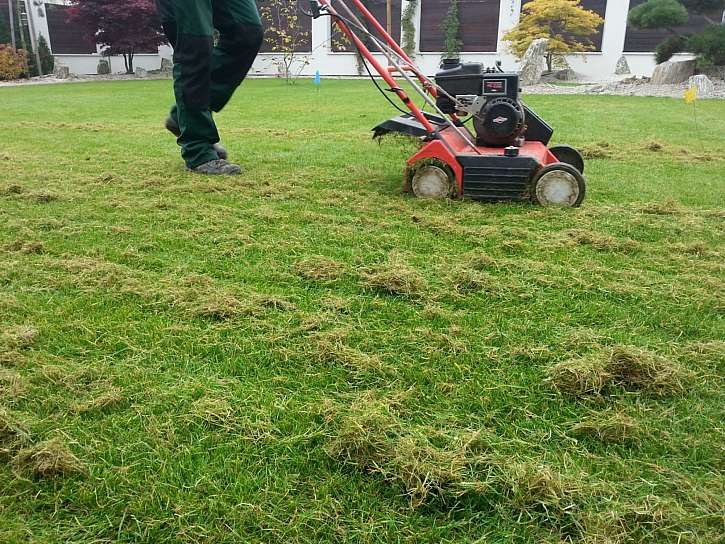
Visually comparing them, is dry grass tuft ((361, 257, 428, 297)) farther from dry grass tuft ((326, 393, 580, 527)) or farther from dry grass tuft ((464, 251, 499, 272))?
dry grass tuft ((326, 393, 580, 527))

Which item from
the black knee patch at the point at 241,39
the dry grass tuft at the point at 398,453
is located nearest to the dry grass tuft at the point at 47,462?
the dry grass tuft at the point at 398,453

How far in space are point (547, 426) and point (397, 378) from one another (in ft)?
1.26

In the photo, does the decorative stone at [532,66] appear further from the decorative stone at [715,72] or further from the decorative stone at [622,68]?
the decorative stone at [622,68]

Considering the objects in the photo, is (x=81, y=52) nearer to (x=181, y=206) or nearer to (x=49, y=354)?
(x=181, y=206)

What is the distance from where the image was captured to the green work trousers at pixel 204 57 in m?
3.78

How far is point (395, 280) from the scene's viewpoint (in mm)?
2129

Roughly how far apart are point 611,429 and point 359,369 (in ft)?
2.02

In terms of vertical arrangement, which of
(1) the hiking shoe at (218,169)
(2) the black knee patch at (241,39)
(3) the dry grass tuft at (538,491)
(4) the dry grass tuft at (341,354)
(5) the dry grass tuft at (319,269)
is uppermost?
(2) the black knee patch at (241,39)

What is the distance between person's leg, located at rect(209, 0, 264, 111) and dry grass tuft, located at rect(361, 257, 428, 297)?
8.38 ft

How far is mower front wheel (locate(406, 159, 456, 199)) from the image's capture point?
325cm

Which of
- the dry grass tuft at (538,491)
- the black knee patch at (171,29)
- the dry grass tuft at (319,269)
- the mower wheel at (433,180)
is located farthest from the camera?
the black knee patch at (171,29)

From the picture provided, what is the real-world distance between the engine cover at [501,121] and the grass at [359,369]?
0.46 meters

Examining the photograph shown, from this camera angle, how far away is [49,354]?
165 centimetres

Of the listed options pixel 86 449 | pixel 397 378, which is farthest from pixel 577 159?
pixel 86 449
